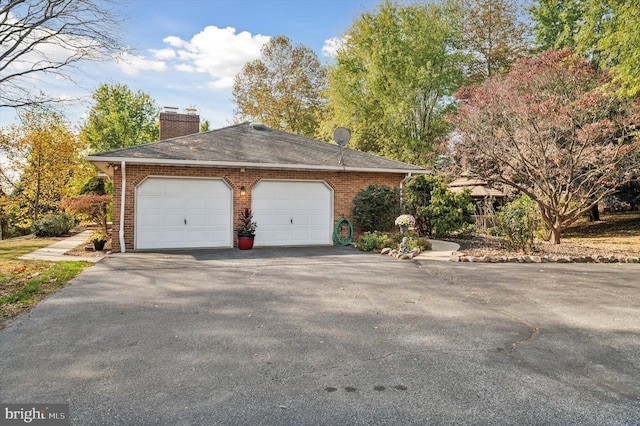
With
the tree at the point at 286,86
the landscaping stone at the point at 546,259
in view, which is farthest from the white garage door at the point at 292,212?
the tree at the point at 286,86

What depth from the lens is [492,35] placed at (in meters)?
23.9

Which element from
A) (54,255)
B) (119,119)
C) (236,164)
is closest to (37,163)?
(54,255)

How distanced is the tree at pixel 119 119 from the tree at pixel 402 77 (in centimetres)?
1875

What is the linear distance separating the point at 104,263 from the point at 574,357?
350 inches

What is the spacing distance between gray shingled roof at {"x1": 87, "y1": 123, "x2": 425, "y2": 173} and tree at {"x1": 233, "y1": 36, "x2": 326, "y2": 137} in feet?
46.6

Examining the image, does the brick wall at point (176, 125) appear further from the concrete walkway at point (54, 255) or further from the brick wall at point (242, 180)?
the concrete walkway at point (54, 255)

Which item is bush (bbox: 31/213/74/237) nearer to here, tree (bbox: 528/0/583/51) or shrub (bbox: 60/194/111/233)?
shrub (bbox: 60/194/111/233)

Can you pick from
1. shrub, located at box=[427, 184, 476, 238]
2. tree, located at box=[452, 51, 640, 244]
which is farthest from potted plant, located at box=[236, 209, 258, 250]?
tree, located at box=[452, 51, 640, 244]

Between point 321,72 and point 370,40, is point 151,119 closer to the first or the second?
point 321,72

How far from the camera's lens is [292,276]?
7688mm

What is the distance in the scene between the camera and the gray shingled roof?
11.0 metres

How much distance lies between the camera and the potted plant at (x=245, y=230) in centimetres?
1148

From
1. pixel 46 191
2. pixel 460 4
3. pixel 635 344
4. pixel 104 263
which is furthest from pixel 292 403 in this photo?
pixel 460 4

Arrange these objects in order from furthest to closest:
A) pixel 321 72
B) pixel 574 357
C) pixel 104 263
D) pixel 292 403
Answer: pixel 321 72, pixel 104 263, pixel 574 357, pixel 292 403
